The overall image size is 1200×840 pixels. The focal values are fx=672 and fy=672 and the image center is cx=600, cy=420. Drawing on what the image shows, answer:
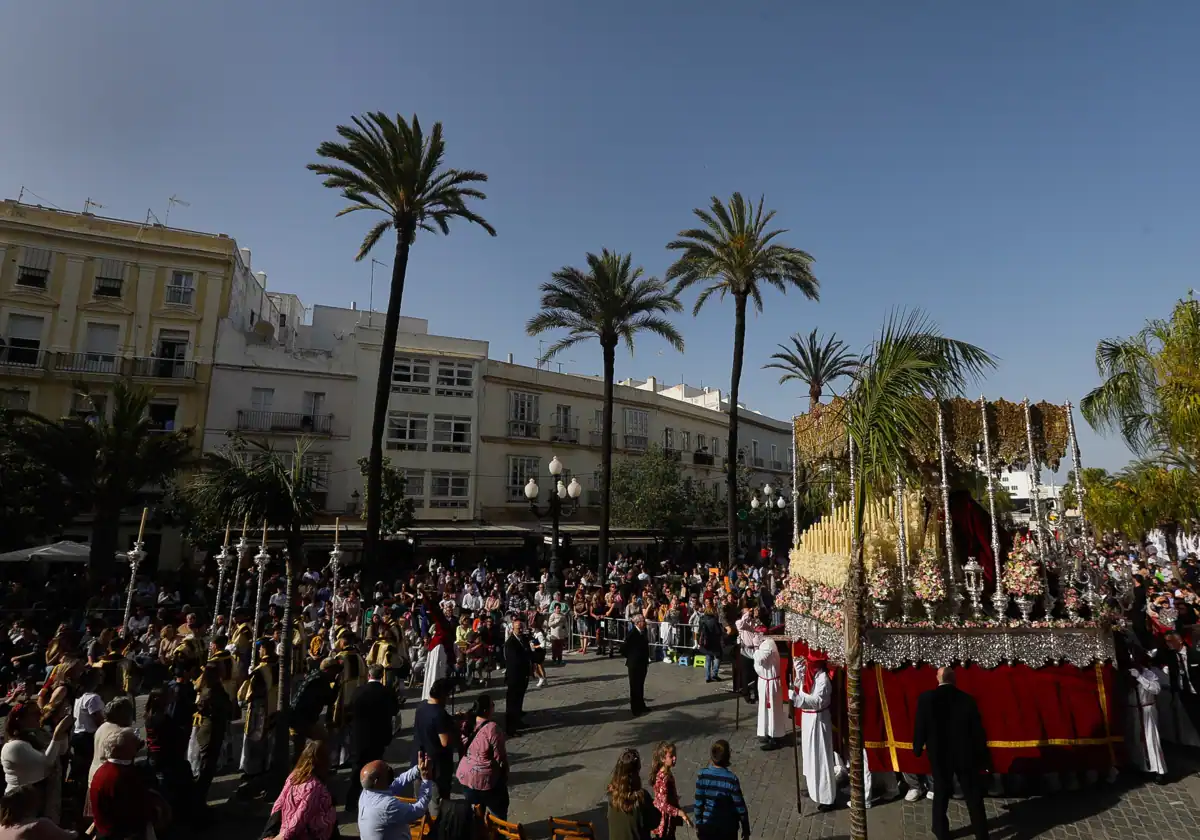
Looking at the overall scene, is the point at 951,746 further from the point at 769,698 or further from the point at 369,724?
the point at 369,724

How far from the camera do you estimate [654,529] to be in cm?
3306

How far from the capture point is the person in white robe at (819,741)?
7.20 meters

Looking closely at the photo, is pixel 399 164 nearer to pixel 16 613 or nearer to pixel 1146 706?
pixel 16 613

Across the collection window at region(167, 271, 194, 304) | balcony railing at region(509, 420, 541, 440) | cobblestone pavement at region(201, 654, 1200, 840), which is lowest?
cobblestone pavement at region(201, 654, 1200, 840)

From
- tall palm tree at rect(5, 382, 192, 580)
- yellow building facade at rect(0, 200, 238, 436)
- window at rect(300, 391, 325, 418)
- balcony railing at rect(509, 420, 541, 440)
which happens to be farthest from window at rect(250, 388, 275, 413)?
balcony railing at rect(509, 420, 541, 440)

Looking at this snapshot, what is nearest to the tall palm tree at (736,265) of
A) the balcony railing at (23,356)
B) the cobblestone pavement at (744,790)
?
the cobblestone pavement at (744,790)

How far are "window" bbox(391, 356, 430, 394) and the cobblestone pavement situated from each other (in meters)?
22.5

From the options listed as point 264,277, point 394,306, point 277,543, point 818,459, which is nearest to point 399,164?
point 394,306

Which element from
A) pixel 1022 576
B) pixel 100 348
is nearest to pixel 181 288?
pixel 100 348

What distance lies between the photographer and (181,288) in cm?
2959

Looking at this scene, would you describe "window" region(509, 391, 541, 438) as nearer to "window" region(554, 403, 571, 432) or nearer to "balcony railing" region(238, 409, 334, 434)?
"window" region(554, 403, 571, 432)

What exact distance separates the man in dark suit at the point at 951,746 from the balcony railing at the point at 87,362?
3237 centimetres

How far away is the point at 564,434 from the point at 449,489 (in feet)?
24.0

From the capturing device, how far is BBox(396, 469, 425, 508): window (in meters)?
31.5
